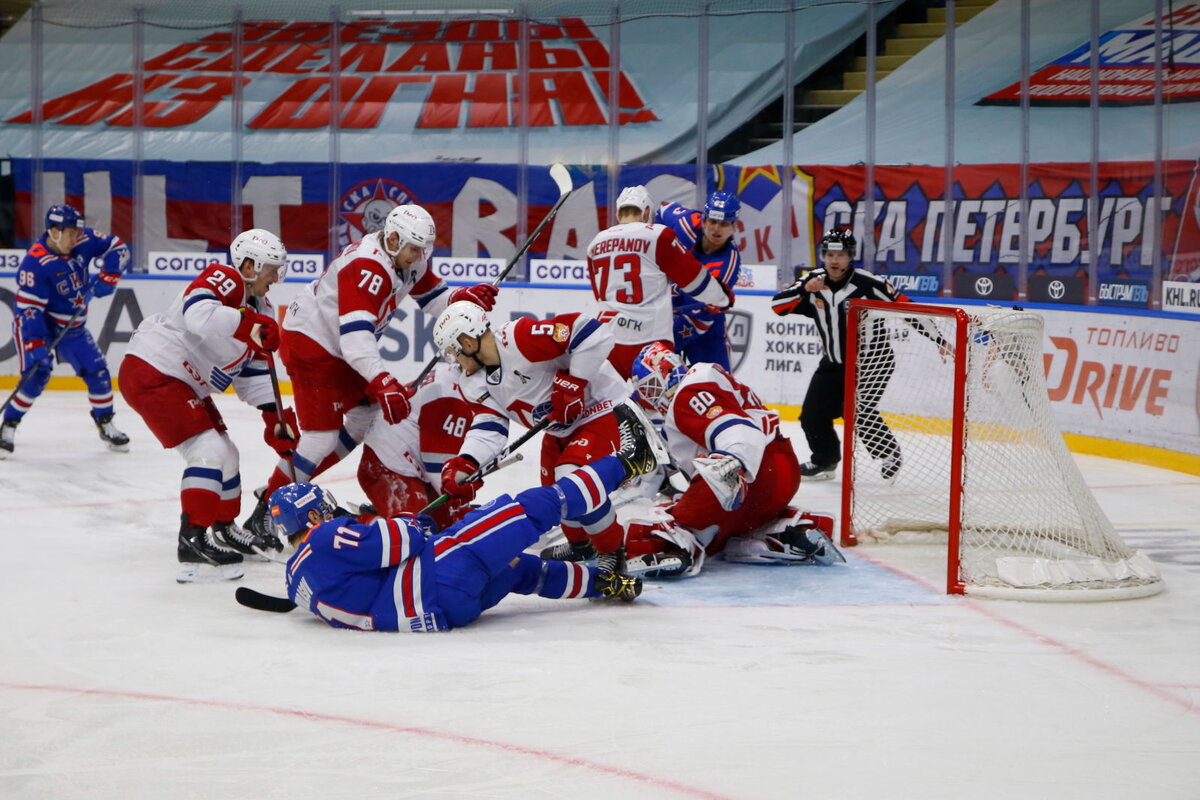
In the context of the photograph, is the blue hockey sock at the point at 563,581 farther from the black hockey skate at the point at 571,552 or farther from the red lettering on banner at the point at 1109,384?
the red lettering on banner at the point at 1109,384

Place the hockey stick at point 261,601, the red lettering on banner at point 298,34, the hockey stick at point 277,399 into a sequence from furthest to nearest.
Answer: the red lettering on banner at point 298,34
the hockey stick at point 277,399
the hockey stick at point 261,601

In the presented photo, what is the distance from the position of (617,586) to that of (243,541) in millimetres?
1354

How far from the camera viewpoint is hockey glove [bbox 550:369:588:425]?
12.7ft

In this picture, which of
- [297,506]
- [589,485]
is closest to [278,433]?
[297,506]

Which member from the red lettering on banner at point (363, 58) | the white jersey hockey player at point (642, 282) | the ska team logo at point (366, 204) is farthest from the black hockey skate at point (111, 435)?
the red lettering on banner at point (363, 58)

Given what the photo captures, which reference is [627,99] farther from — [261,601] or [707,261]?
[261,601]

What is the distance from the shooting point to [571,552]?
13.7ft

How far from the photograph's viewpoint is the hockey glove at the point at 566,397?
153 inches

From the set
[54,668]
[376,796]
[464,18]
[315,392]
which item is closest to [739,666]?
[376,796]

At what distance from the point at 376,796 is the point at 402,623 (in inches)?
39.2

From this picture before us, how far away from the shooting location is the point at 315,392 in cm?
451

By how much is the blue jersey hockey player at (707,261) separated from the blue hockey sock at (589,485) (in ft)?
6.75

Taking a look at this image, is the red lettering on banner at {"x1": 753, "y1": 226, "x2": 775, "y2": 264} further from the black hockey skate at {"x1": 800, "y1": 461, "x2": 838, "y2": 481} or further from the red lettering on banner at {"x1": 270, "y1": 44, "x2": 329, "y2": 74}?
the red lettering on banner at {"x1": 270, "y1": 44, "x2": 329, "y2": 74}

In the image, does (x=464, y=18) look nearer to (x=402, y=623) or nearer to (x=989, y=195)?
(x=989, y=195)
